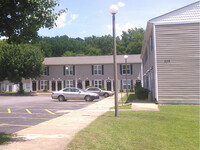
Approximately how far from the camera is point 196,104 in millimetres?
15727

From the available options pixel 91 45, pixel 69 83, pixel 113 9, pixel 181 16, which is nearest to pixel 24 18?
pixel 113 9

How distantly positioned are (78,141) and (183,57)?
40.1 ft

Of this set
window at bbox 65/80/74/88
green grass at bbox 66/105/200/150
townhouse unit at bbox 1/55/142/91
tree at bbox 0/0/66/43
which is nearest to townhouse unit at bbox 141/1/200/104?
green grass at bbox 66/105/200/150

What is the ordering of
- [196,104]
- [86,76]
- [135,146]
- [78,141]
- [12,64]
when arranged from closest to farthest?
[135,146]
[78,141]
[196,104]
[12,64]
[86,76]

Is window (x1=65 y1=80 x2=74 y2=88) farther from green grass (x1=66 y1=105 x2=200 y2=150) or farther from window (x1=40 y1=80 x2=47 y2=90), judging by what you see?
green grass (x1=66 y1=105 x2=200 y2=150)

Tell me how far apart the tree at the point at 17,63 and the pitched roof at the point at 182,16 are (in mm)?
26236

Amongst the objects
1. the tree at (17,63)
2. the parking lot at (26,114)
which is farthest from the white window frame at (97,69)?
the parking lot at (26,114)

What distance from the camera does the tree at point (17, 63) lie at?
121 ft

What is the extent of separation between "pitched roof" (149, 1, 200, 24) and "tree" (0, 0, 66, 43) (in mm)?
11037

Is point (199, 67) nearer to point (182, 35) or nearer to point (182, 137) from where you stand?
point (182, 35)

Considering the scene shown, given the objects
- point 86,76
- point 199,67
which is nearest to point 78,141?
point 199,67

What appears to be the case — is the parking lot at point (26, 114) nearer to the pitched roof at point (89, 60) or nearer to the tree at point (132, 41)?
the pitched roof at point (89, 60)

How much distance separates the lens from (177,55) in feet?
53.1

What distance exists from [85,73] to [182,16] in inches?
1126
